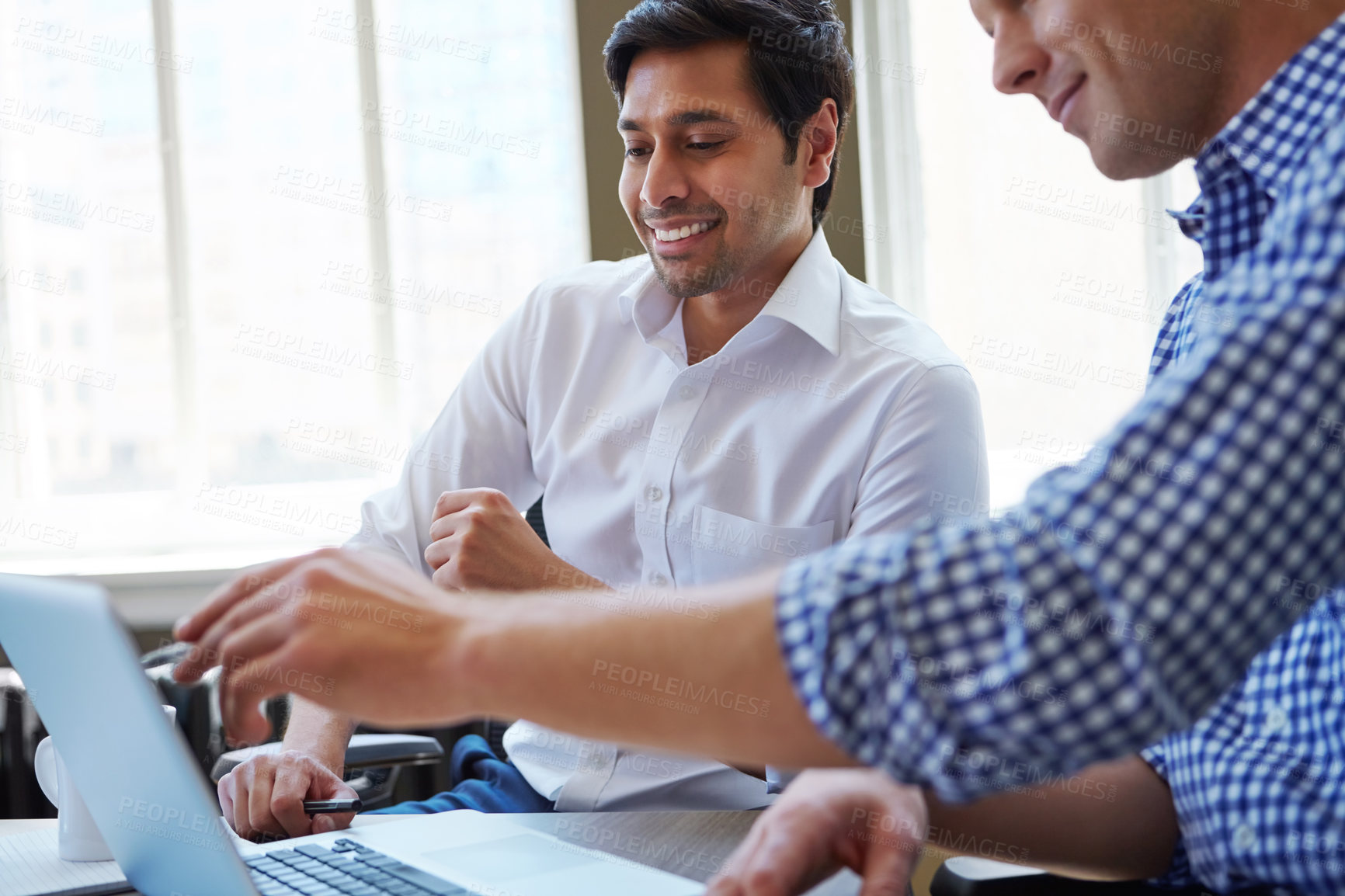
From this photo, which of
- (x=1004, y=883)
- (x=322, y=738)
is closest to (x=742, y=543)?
(x=322, y=738)

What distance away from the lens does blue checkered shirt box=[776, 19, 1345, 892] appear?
416mm

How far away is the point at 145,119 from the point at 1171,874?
3.36 metres

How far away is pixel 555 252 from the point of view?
3.27 m

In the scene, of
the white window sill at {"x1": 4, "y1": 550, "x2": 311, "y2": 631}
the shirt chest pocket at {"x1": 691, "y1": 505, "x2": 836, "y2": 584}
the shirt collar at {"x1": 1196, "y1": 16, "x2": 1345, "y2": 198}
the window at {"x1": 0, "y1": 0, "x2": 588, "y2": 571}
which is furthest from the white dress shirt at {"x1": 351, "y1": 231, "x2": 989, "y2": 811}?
the window at {"x1": 0, "y1": 0, "x2": 588, "y2": 571}

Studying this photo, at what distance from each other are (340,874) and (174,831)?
0.46 ft

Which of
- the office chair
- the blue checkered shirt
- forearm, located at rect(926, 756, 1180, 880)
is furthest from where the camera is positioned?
the office chair

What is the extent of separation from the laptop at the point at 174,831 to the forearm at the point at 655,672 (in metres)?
0.23

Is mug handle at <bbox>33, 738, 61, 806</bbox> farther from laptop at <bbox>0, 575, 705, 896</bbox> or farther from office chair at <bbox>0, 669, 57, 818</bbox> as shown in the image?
office chair at <bbox>0, 669, 57, 818</bbox>

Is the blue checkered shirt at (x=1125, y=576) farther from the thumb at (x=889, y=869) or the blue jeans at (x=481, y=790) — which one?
the blue jeans at (x=481, y=790)

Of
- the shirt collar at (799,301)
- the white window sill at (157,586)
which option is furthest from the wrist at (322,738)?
the white window sill at (157,586)

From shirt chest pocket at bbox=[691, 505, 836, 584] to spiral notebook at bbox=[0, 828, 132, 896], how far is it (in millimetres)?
748

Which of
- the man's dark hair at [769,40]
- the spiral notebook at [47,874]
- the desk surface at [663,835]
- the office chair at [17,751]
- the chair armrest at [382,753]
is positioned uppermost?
the man's dark hair at [769,40]

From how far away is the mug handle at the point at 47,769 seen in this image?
3.12 feet

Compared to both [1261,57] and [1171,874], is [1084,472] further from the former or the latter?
[1171,874]
